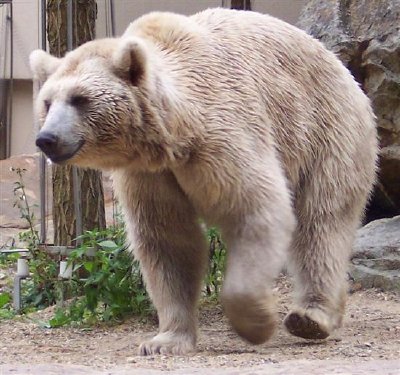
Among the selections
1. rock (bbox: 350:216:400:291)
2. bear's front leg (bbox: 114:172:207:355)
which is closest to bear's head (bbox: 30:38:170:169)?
bear's front leg (bbox: 114:172:207:355)

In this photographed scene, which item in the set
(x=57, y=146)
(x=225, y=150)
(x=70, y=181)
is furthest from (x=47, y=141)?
(x=70, y=181)

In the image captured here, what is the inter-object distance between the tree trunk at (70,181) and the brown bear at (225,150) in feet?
5.08

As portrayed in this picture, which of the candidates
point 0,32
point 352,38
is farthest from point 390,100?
point 0,32

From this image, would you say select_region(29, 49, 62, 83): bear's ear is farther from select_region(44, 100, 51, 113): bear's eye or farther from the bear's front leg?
the bear's front leg

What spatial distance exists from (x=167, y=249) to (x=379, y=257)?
217cm

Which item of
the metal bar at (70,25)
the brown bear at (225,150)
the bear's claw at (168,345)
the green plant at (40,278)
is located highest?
the metal bar at (70,25)

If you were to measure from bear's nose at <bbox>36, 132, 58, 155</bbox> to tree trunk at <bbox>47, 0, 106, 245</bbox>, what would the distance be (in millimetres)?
2218

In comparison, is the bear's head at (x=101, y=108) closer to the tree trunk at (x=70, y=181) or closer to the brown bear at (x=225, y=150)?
the brown bear at (x=225, y=150)

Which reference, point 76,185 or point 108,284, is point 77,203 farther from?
point 108,284

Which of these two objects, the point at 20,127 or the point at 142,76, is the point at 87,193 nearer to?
the point at 142,76

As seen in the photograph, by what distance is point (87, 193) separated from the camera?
5867 mm

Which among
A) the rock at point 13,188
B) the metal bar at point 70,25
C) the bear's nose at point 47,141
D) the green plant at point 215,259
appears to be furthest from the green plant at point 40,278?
the rock at point 13,188

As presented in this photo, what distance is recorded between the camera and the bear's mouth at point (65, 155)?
3.67m

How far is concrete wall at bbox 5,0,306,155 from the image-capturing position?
7.80 metres
